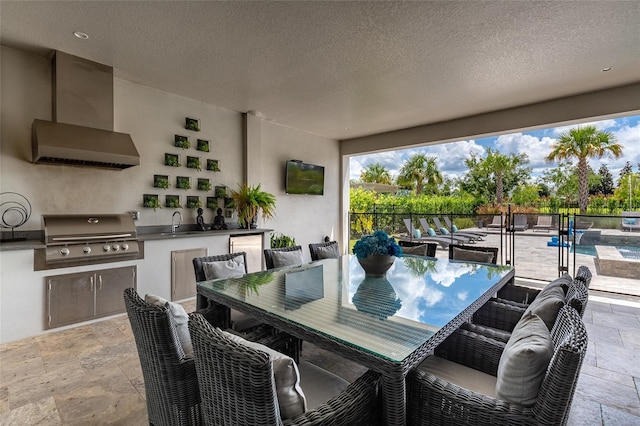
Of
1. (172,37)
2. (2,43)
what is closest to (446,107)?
(172,37)

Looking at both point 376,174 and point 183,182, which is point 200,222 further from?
point 376,174

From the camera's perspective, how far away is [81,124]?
3482 millimetres

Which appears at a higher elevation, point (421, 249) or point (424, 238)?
point (421, 249)

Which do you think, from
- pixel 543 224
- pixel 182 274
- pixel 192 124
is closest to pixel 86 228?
pixel 182 274

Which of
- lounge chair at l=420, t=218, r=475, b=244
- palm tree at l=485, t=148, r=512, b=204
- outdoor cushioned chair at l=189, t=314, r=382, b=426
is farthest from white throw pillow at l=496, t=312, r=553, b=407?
palm tree at l=485, t=148, r=512, b=204

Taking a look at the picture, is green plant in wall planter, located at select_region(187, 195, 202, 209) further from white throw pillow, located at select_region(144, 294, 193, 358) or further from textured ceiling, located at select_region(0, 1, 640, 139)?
white throw pillow, located at select_region(144, 294, 193, 358)

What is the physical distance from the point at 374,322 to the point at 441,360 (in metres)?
0.52

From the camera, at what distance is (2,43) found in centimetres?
315

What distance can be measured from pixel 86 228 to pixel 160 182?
1150 mm

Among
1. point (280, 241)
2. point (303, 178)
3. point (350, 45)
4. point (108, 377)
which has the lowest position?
point (108, 377)

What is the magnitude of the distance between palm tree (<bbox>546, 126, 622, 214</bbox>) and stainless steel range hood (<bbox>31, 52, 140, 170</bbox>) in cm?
1226

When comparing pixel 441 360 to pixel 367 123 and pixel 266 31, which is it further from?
pixel 367 123

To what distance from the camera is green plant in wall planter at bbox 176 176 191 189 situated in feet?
15.0

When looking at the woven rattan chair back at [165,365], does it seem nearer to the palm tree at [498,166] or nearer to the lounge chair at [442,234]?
the lounge chair at [442,234]
